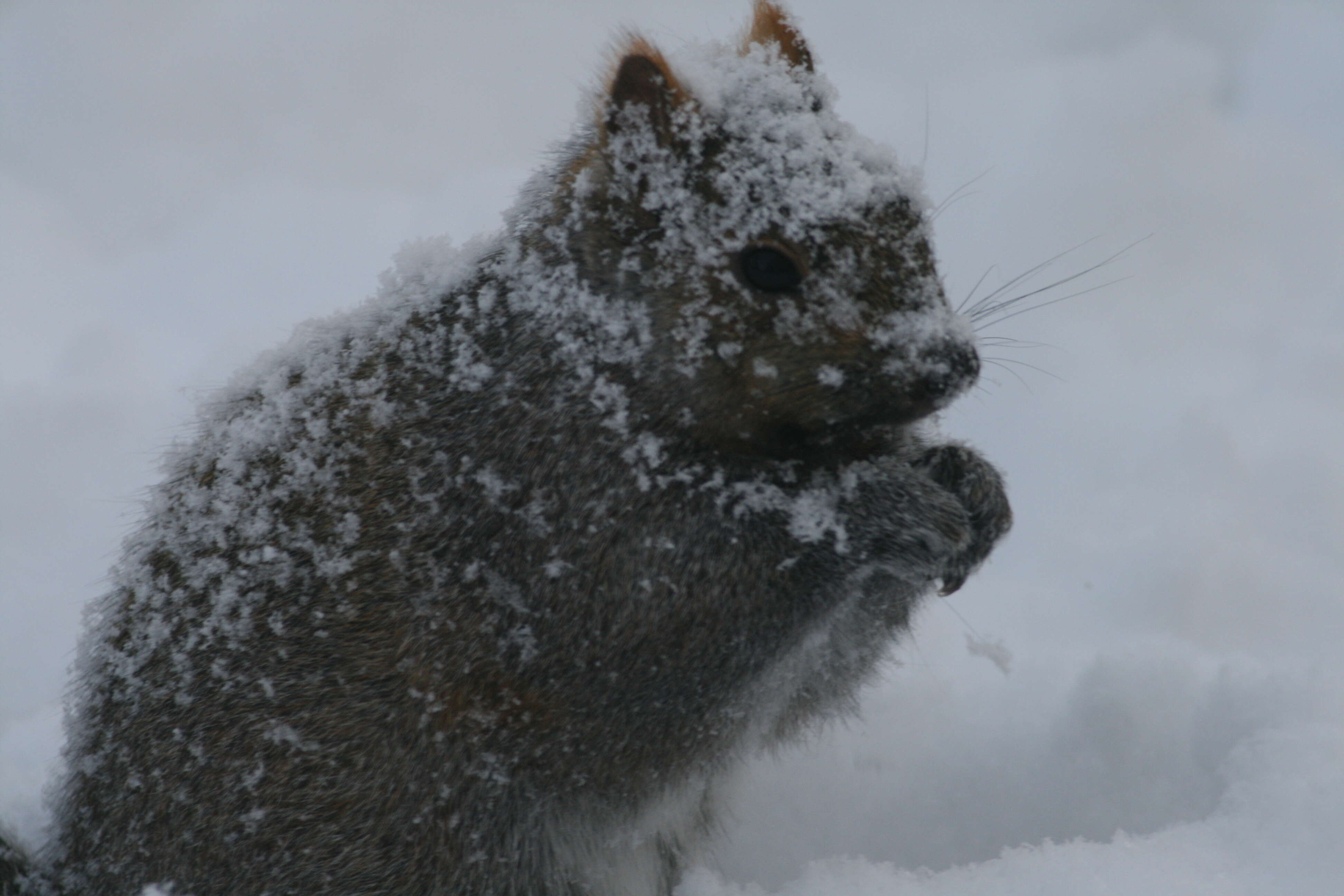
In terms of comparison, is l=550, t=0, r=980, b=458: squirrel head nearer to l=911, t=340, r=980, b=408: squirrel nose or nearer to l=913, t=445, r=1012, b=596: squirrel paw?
l=911, t=340, r=980, b=408: squirrel nose

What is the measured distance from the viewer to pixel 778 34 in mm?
2988

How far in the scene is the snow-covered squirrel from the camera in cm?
258

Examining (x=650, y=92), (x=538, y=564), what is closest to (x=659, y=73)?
(x=650, y=92)

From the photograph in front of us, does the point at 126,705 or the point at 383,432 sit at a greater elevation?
the point at 383,432

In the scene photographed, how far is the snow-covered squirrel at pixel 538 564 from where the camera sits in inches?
102

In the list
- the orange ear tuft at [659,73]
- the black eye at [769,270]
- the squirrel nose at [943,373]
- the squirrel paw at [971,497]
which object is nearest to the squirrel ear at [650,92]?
the orange ear tuft at [659,73]

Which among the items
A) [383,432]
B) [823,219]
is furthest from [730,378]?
[383,432]

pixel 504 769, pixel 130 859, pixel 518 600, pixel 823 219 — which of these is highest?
pixel 823 219

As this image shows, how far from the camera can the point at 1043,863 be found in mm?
2932

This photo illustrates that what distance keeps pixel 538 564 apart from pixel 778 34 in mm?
1643

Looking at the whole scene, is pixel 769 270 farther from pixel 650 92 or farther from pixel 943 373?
pixel 650 92

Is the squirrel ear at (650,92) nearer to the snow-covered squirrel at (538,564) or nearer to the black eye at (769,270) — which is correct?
the snow-covered squirrel at (538,564)

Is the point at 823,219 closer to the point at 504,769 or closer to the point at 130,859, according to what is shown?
the point at 504,769

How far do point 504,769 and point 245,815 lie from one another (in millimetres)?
664
